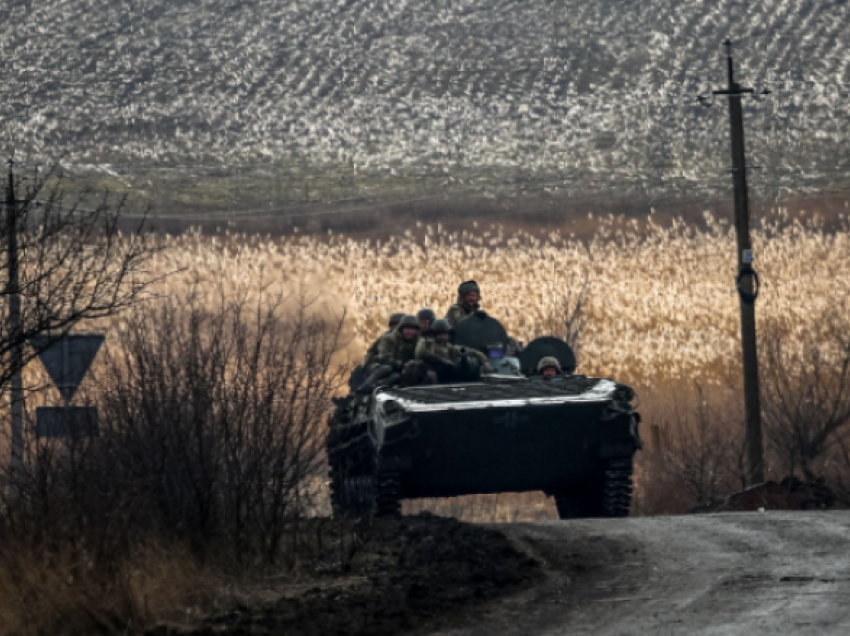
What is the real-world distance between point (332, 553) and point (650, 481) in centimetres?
2391

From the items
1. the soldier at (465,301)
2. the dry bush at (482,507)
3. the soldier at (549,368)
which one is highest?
the soldier at (465,301)

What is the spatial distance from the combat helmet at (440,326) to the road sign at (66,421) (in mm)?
6671

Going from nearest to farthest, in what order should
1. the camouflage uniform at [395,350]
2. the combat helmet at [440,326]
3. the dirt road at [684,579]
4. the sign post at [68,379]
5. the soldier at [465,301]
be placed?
the dirt road at [684,579]
the sign post at [68,379]
the combat helmet at [440,326]
the camouflage uniform at [395,350]
the soldier at [465,301]

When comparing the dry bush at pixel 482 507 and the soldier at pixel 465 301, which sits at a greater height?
the soldier at pixel 465 301

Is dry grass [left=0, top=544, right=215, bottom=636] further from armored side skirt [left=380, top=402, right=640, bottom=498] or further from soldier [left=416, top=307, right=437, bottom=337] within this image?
soldier [left=416, top=307, right=437, bottom=337]

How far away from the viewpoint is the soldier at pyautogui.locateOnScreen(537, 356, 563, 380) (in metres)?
19.0

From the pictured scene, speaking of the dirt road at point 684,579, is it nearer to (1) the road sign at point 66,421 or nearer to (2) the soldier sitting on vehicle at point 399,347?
(1) the road sign at point 66,421

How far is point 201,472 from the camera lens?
39.2ft

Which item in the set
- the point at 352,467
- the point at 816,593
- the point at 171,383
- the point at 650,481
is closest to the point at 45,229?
the point at 171,383

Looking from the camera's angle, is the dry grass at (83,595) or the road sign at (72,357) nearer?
the dry grass at (83,595)

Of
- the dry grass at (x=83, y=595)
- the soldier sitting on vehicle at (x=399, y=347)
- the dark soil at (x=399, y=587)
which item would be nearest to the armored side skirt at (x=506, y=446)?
the soldier sitting on vehicle at (x=399, y=347)

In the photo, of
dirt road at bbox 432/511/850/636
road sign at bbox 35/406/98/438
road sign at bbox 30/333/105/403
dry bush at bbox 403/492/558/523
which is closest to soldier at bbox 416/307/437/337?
dirt road at bbox 432/511/850/636

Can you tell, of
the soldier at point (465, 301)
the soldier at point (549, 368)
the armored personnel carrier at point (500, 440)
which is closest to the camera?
the armored personnel carrier at point (500, 440)

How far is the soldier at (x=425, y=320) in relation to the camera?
18672mm
